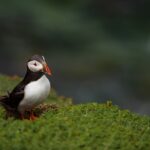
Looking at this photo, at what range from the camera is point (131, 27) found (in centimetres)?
2952

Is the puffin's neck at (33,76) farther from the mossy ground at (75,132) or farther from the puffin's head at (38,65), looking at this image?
the mossy ground at (75,132)

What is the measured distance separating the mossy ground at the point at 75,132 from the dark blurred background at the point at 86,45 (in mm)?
11902

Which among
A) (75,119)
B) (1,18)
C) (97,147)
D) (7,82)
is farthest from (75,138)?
(1,18)

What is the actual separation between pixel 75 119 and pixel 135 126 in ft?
3.36

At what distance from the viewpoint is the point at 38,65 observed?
425 inches

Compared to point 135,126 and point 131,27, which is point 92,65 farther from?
point 135,126

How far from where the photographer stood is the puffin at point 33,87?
35.0 feet

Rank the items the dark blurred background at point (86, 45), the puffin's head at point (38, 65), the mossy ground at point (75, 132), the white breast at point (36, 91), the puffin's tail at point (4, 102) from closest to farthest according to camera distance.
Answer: the mossy ground at point (75, 132) → the white breast at point (36, 91) → the puffin's head at point (38, 65) → the puffin's tail at point (4, 102) → the dark blurred background at point (86, 45)

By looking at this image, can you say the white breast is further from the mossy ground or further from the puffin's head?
the mossy ground

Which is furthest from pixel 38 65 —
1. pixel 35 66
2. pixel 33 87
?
pixel 33 87

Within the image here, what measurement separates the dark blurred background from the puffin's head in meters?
12.3

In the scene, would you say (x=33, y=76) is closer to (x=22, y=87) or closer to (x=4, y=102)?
(x=22, y=87)

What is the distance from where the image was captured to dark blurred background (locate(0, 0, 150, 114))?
80.4 feet

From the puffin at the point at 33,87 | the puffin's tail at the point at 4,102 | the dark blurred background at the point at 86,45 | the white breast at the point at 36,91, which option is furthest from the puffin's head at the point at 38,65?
the dark blurred background at the point at 86,45
